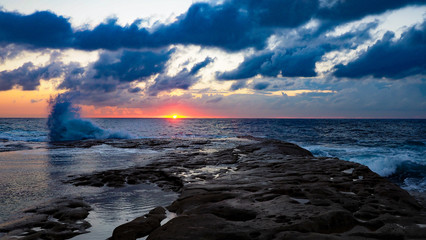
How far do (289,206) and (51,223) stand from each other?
4.04m

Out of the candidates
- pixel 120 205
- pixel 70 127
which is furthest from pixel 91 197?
pixel 70 127

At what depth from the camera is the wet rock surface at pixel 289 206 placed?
3.76 meters

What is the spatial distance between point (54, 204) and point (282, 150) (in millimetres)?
11474

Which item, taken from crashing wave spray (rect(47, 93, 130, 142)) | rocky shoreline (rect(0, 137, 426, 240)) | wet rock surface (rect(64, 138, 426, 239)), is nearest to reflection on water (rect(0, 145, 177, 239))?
rocky shoreline (rect(0, 137, 426, 240))

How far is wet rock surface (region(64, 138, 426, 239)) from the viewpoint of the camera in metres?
3.76

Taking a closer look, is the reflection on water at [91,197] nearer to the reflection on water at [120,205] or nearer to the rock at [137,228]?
the reflection on water at [120,205]

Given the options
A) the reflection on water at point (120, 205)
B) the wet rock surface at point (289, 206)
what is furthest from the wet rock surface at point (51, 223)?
the wet rock surface at point (289, 206)

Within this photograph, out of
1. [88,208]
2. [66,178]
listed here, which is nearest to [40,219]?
[88,208]

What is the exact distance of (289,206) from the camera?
15.7 ft

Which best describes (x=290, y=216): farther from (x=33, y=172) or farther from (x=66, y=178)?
(x=33, y=172)

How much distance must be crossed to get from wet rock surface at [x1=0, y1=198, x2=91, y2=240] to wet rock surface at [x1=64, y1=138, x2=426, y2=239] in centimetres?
111

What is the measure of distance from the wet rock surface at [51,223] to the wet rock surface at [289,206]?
3.65 feet

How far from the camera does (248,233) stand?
12.0 ft

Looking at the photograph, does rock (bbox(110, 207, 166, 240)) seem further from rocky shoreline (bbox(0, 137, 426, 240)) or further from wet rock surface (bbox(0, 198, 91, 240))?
wet rock surface (bbox(0, 198, 91, 240))
